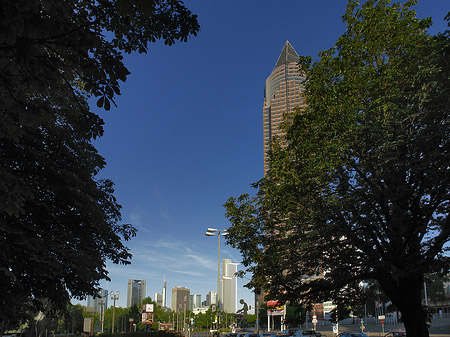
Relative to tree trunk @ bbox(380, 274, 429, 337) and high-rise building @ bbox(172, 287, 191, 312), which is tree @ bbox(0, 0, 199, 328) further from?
high-rise building @ bbox(172, 287, 191, 312)

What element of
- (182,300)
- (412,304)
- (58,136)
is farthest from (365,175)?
(182,300)

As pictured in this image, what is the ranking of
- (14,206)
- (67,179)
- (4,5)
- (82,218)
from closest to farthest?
(4,5) < (14,206) < (67,179) < (82,218)

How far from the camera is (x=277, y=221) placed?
1636 cm

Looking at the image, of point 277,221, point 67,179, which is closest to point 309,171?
point 277,221

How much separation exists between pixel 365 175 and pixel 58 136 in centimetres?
1204

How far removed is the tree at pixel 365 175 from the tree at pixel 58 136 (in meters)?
6.70

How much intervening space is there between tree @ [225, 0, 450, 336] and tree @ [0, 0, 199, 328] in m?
6.70

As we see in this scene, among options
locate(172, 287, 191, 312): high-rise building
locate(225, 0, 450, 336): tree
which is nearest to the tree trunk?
locate(225, 0, 450, 336): tree

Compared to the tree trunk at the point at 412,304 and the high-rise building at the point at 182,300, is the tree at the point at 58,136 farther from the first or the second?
the high-rise building at the point at 182,300

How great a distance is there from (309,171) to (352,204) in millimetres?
2091

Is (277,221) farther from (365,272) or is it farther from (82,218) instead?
(82,218)

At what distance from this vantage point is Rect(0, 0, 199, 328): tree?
14.7 ft

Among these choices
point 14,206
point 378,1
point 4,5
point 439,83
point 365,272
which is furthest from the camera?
point 378,1

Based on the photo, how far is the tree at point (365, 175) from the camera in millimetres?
12891
